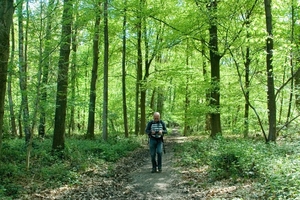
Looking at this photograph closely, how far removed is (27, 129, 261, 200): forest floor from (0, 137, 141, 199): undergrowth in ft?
1.31

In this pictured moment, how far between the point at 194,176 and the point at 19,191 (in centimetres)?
491

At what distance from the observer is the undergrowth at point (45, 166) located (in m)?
6.86

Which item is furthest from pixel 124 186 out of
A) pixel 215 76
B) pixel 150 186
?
pixel 215 76

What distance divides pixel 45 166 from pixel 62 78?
2.92 metres

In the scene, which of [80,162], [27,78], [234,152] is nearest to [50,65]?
[27,78]

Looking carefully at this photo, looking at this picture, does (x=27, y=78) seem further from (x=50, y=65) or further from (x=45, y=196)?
(x=45, y=196)

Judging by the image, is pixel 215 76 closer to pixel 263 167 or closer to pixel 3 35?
pixel 263 167

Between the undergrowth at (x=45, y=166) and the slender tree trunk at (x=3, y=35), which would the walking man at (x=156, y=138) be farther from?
the slender tree trunk at (x=3, y=35)

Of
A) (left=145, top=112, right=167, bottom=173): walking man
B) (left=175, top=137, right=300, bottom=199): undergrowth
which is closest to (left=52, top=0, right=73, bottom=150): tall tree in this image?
(left=145, top=112, right=167, bottom=173): walking man

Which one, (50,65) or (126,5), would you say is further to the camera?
(126,5)

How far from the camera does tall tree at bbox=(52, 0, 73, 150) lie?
8.37m

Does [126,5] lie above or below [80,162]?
above

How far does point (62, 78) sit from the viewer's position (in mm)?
8852

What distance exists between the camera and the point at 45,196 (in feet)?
21.2
